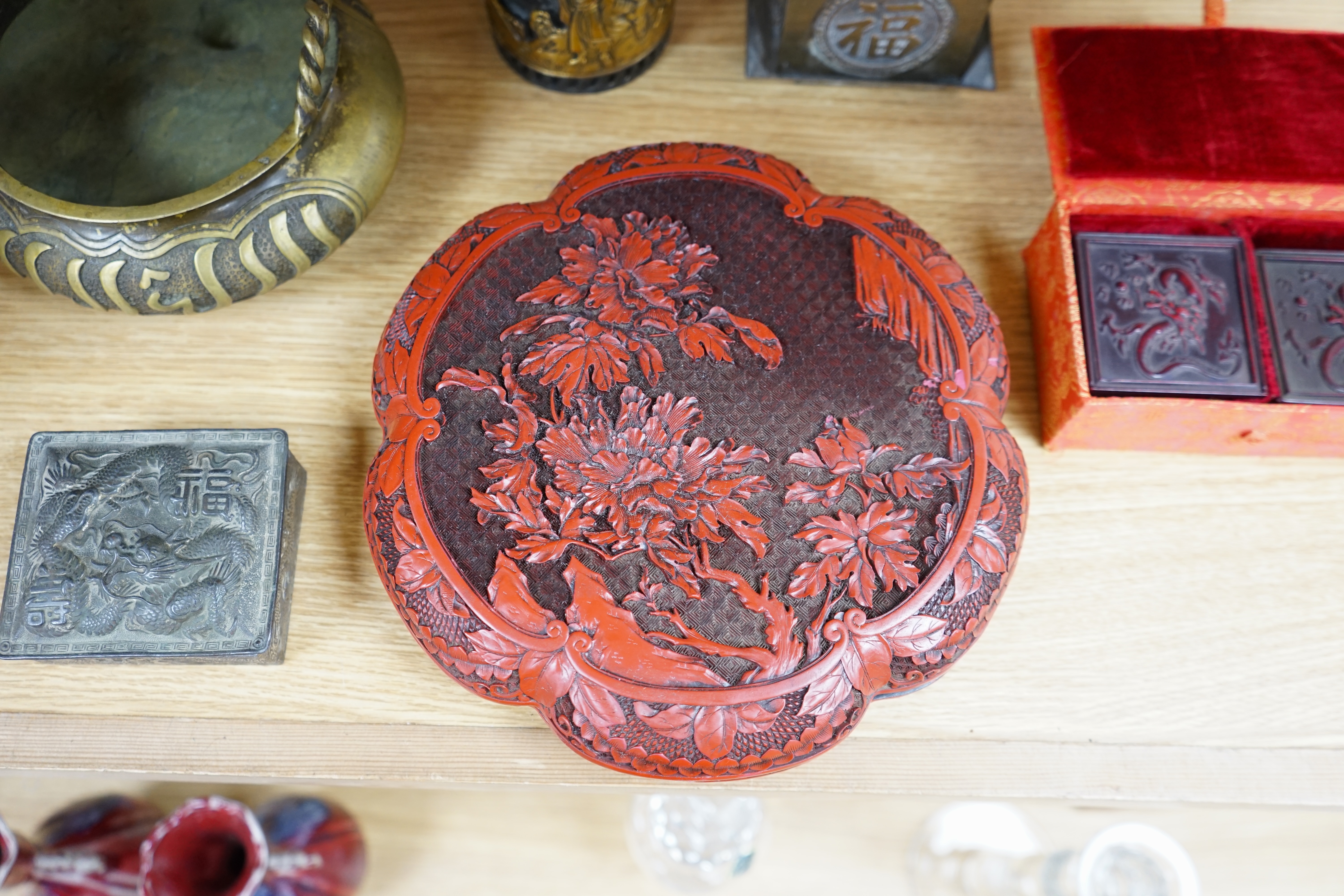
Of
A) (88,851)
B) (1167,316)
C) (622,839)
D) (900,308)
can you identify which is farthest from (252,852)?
(1167,316)

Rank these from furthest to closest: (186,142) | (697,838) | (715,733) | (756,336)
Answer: (697,838) < (186,142) < (756,336) < (715,733)


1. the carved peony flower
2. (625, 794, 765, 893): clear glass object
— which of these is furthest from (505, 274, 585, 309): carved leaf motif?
(625, 794, 765, 893): clear glass object

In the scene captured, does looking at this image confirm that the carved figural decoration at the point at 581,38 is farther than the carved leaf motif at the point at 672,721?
Yes

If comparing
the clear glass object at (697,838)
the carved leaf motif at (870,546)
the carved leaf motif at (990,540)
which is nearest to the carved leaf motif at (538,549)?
the carved leaf motif at (870,546)

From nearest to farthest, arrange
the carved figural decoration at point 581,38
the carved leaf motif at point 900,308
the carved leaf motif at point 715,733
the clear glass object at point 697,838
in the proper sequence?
the carved leaf motif at point 715,733, the carved leaf motif at point 900,308, the carved figural decoration at point 581,38, the clear glass object at point 697,838

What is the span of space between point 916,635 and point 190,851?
763 millimetres

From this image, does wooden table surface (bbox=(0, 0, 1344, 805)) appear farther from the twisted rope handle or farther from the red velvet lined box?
the twisted rope handle

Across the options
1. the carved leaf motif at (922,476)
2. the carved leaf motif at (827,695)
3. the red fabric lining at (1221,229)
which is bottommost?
the carved leaf motif at (827,695)

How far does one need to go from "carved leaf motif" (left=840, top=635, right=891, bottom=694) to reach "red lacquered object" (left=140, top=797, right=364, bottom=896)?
611 millimetres

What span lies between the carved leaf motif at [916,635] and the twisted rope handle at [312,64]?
718 millimetres

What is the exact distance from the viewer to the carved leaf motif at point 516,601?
0.81 meters

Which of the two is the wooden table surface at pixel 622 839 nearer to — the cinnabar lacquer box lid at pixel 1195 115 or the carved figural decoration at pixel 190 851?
the carved figural decoration at pixel 190 851

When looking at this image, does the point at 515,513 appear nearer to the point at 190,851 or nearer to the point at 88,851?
the point at 190,851

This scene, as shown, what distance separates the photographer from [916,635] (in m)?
0.81
